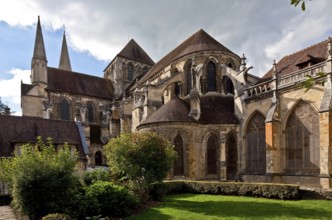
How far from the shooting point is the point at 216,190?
17.3 meters

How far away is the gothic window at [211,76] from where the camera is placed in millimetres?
27984

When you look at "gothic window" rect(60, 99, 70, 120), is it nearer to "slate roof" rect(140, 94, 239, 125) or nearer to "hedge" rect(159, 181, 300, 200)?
"slate roof" rect(140, 94, 239, 125)

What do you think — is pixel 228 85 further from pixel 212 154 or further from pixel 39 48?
pixel 39 48

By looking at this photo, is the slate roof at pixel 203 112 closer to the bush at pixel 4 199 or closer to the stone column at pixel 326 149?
the stone column at pixel 326 149

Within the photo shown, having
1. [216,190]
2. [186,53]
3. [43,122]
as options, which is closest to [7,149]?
[43,122]

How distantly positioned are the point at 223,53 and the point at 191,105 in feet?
24.6

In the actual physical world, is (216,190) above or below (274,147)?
below

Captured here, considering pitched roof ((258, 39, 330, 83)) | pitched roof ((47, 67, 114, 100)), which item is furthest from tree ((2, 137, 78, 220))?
pitched roof ((47, 67, 114, 100))

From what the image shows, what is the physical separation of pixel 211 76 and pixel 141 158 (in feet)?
51.4

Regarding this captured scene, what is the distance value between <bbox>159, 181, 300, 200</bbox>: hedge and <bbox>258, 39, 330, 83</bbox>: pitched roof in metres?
9.13

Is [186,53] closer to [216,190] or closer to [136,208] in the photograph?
[216,190]

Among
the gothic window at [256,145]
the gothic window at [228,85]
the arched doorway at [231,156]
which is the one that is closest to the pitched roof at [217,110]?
the gothic window at [228,85]

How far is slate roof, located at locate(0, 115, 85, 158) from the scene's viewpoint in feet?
75.2

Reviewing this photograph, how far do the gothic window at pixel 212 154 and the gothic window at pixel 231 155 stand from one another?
953 mm
